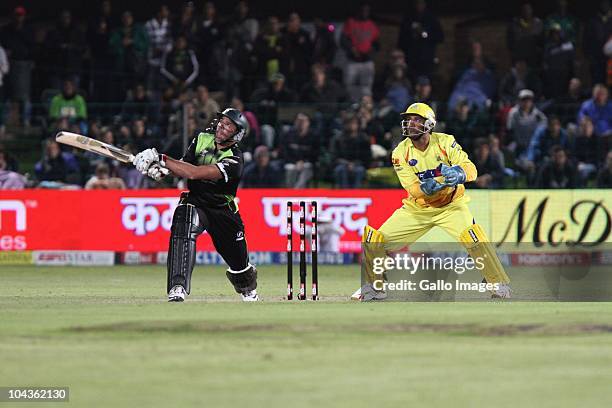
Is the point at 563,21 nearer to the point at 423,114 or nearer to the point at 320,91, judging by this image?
the point at 320,91

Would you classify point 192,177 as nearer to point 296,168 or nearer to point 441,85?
point 296,168

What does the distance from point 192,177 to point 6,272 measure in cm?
866

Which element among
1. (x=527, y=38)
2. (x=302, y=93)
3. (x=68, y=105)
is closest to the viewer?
(x=68, y=105)

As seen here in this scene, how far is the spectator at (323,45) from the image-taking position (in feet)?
94.3

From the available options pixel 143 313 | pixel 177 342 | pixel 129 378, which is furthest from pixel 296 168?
pixel 129 378

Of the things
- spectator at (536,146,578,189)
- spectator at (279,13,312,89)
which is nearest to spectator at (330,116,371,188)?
spectator at (536,146,578,189)

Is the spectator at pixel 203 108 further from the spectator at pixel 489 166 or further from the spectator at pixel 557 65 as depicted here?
the spectator at pixel 557 65

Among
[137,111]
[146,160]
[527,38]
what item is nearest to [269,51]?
[137,111]

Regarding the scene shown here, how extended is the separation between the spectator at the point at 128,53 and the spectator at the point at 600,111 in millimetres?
9324

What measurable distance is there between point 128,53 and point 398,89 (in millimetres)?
5841

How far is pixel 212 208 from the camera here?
15.6m

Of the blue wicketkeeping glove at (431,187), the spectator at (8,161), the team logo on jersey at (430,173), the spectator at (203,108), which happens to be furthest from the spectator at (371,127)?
the blue wicketkeeping glove at (431,187)

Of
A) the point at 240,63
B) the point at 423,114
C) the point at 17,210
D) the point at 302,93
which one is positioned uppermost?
the point at 240,63

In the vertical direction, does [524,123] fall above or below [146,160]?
above
